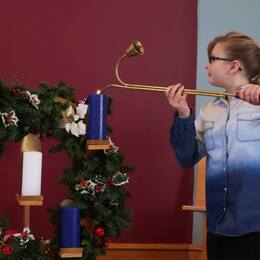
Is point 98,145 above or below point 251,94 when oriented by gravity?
Answer: below

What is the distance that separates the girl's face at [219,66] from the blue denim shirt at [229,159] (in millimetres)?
66

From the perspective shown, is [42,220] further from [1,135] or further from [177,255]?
[1,135]

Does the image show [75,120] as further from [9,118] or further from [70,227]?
[70,227]

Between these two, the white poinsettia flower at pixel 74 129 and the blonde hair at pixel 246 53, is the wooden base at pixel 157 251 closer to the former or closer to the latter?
the white poinsettia flower at pixel 74 129

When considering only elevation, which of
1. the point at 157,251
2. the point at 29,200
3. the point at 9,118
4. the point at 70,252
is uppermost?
the point at 9,118

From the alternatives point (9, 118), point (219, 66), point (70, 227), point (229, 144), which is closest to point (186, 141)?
point (229, 144)

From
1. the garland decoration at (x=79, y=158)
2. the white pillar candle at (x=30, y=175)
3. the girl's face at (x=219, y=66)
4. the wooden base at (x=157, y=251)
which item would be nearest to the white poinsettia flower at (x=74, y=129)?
the garland decoration at (x=79, y=158)

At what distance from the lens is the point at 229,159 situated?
142 cm

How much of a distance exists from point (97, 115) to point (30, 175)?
273 mm

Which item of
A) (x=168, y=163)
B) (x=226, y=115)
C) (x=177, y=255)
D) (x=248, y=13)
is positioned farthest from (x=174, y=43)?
(x=177, y=255)

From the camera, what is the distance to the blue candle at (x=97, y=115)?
1445mm

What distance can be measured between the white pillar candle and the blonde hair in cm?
70

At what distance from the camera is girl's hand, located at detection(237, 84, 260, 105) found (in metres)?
1.33

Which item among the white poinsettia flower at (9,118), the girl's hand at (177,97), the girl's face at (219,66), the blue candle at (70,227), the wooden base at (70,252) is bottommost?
the wooden base at (70,252)
